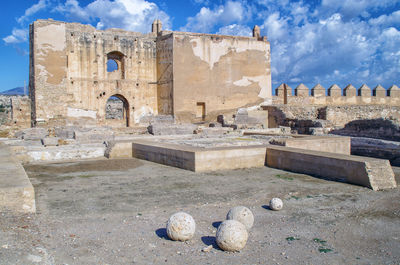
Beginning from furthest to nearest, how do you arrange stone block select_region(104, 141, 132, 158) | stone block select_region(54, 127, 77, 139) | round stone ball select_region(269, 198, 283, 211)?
stone block select_region(54, 127, 77, 139) < stone block select_region(104, 141, 132, 158) < round stone ball select_region(269, 198, 283, 211)

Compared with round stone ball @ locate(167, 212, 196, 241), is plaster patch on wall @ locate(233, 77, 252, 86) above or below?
above

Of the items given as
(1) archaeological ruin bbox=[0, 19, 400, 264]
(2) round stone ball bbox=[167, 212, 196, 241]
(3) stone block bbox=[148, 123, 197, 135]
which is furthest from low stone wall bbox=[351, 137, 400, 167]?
(2) round stone ball bbox=[167, 212, 196, 241]

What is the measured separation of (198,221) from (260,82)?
722 inches

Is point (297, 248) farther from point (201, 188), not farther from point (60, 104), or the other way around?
point (60, 104)

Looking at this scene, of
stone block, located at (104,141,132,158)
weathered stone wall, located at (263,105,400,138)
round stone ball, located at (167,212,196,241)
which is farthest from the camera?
weathered stone wall, located at (263,105,400,138)

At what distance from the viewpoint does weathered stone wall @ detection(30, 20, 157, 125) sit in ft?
59.7

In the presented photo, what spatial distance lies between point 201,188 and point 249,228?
2.06 metres

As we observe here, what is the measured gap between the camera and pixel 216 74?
816 inches

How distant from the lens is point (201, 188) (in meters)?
5.86

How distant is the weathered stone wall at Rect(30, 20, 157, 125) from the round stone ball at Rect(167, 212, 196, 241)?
650 inches

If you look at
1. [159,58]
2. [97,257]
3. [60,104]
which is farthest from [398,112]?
[97,257]

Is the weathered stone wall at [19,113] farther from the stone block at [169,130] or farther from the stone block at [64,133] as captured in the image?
the stone block at [169,130]

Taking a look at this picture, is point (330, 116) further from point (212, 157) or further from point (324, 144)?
point (212, 157)

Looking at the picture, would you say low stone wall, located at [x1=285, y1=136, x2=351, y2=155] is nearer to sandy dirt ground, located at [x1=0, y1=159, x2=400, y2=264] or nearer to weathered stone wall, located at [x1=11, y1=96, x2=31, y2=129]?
sandy dirt ground, located at [x1=0, y1=159, x2=400, y2=264]
